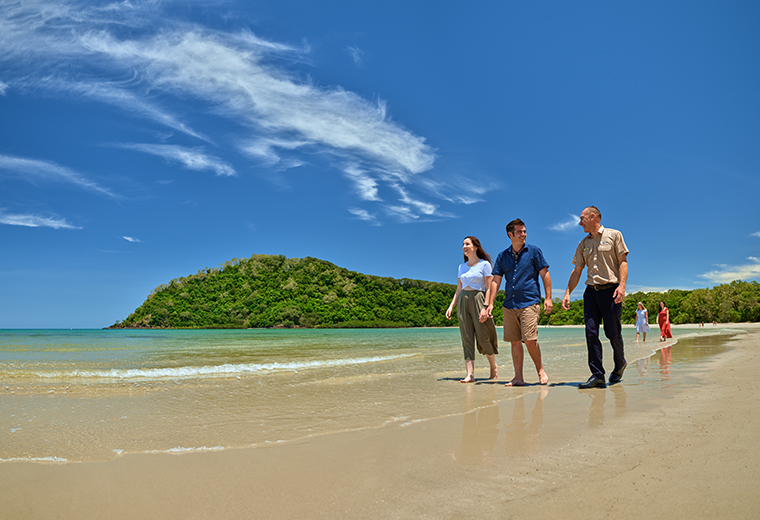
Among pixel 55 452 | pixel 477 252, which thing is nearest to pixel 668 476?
pixel 55 452

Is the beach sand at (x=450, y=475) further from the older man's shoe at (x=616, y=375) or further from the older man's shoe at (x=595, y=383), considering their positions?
the older man's shoe at (x=616, y=375)

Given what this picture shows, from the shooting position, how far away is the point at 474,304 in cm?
586

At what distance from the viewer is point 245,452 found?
2.69 m

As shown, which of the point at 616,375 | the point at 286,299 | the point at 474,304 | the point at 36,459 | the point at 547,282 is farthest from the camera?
the point at 286,299

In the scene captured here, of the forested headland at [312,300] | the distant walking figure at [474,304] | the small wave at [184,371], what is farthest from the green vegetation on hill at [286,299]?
the distant walking figure at [474,304]

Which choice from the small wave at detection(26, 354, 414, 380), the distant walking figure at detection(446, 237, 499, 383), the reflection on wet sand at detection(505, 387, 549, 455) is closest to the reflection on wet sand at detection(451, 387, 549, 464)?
the reflection on wet sand at detection(505, 387, 549, 455)

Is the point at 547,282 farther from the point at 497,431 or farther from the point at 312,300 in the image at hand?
the point at 312,300

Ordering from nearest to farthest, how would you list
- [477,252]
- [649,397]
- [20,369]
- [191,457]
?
[191,457], [649,397], [477,252], [20,369]

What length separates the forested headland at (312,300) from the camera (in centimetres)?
7150

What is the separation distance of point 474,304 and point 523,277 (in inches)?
31.2

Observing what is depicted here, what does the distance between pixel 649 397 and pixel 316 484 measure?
3.51 meters

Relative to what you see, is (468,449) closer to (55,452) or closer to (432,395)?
(432,395)

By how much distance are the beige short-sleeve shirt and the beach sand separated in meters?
1.86

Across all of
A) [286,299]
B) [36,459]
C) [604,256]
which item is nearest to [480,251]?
[604,256]
